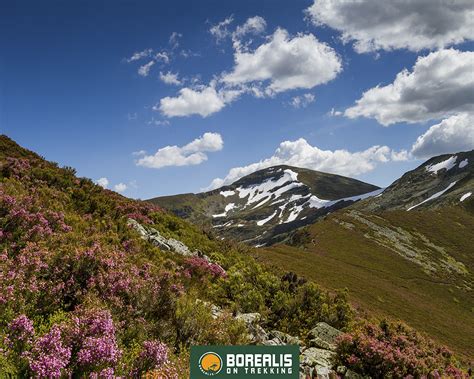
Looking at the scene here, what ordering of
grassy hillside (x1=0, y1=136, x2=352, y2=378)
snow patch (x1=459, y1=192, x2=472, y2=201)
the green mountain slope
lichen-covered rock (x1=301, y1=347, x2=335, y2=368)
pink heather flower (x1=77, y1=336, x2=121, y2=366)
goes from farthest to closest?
snow patch (x1=459, y1=192, x2=472, y2=201) → the green mountain slope → lichen-covered rock (x1=301, y1=347, x2=335, y2=368) → grassy hillside (x1=0, y1=136, x2=352, y2=378) → pink heather flower (x1=77, y1=336, x2=121, y2=366)

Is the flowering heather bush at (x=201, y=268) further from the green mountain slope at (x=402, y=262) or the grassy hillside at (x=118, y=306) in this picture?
the green mountain slope at (x=402, y=262)

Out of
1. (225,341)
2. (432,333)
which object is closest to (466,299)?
(432,333)

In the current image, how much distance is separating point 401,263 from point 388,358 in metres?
51.0

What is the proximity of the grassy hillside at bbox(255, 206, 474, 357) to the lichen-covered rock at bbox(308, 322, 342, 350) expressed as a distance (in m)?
15.0

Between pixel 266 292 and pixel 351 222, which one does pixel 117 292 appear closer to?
pixel 266 292

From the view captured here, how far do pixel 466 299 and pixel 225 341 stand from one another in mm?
51946

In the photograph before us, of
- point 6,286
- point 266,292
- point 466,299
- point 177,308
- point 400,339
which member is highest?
point 6,286

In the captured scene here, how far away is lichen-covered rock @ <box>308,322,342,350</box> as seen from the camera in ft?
34.9

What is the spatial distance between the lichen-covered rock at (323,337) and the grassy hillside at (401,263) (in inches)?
590

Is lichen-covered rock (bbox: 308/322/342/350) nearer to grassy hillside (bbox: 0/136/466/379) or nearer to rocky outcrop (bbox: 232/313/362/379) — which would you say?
rocky outcrop (bbox: 232/313/362/379)

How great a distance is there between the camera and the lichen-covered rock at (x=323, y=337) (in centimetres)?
1062

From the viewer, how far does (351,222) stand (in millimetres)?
70562

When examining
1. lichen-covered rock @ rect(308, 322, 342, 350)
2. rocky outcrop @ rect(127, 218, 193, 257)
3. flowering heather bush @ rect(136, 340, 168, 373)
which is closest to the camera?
flowering heather bush @ rect(136, 340, 168, 373)

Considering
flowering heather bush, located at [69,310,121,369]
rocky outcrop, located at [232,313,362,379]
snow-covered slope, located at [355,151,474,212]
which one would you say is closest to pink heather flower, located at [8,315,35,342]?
flowering heather bush, located at [69,310,121,369]
